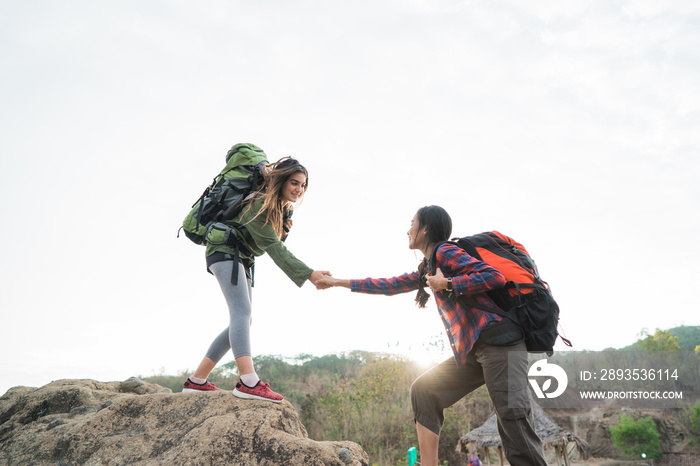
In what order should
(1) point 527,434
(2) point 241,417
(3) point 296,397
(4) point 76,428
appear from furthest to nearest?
(3) point 296,397
(4) point 76,428
(2) point 241,417
(1) point 527,434

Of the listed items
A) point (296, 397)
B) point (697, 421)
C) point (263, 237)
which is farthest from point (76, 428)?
point (697, 421)

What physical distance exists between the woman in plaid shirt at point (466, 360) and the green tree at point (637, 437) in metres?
19.6

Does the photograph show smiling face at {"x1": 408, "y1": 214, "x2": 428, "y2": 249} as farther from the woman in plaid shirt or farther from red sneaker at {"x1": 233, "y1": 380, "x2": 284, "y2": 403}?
red sneaker at {"x1": 233, "y1": 380, "x2": 284, "y2": 403}

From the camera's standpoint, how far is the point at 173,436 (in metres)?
2.96

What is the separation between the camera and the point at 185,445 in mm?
2832

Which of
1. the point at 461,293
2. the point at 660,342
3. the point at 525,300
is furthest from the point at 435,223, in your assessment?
the point at 660,342

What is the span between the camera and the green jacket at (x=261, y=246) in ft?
10.7

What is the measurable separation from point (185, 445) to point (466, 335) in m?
1.78

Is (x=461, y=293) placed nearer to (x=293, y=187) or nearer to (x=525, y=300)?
(x=525, y=300)

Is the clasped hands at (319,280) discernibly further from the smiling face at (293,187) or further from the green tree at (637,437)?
the green tree at (637,437)

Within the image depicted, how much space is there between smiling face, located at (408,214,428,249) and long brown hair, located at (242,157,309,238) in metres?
0.92

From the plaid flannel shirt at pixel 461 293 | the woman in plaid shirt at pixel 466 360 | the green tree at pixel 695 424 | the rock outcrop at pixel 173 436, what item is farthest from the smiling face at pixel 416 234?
the green tree at pixel 695 424

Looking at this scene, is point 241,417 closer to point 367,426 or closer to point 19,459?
point 19,459

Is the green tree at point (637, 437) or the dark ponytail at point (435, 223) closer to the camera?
the dark ponytail at point (435, 223)
